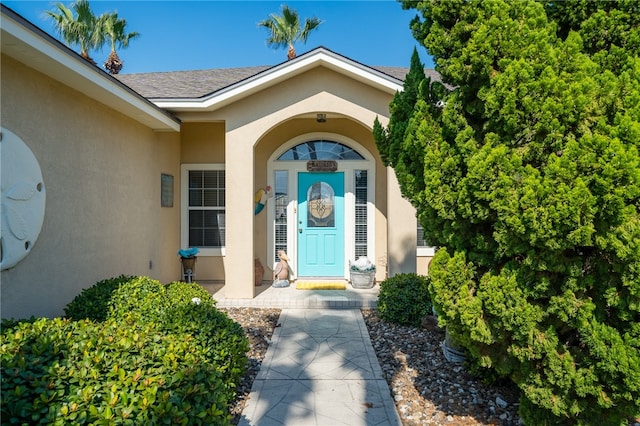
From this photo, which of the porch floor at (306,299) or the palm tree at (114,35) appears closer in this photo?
the porch floor at (306,299)

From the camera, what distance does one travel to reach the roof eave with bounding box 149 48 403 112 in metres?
6.25

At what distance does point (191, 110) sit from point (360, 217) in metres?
4.22

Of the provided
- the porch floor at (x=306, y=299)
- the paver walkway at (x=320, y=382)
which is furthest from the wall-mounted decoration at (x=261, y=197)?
the paver walkway at (x=320, y=382)

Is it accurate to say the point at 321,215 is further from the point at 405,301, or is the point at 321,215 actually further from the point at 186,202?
the point at 405,301

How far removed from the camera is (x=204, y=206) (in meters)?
8.34

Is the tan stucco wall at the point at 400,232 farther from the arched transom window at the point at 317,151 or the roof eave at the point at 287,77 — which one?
the arched transom window at the point at 317,151

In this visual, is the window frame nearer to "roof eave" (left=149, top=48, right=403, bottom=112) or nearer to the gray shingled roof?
the gray shingled roof

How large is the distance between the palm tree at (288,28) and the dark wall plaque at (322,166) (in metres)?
9.79

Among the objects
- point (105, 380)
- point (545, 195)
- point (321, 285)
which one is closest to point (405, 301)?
point (321, 285)

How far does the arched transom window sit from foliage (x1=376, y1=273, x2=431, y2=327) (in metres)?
3.51

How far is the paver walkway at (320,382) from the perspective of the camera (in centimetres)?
318

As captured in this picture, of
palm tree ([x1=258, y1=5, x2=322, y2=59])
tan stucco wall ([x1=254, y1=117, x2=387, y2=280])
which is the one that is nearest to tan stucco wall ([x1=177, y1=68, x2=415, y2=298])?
tan stucco wall ([x1=254, y1=117, x2=387, y2=280])

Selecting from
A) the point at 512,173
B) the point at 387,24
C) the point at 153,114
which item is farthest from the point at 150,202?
the point at 512,173

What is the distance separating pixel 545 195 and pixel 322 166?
6149 mm
